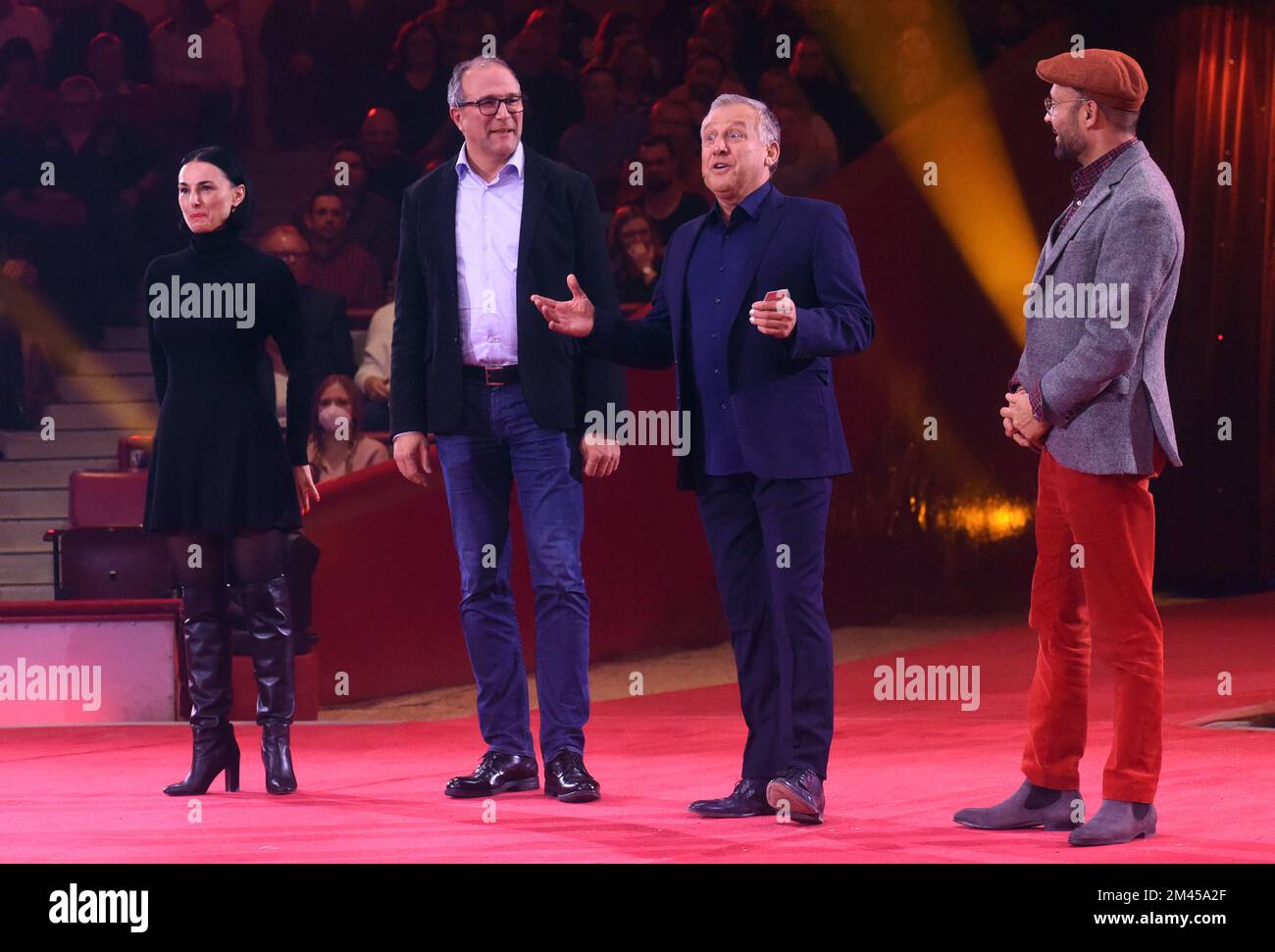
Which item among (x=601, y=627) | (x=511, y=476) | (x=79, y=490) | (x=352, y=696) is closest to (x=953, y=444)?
(x=601, y=627)

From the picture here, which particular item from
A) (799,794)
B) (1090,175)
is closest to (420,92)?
(1090,175)

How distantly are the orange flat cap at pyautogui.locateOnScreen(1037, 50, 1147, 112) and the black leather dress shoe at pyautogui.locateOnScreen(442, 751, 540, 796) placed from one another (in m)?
1.95

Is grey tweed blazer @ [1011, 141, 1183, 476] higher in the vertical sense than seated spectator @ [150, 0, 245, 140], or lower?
lower

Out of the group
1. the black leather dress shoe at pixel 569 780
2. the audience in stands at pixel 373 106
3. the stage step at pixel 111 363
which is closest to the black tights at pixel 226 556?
the black leather dress shoe at pixel 569 780

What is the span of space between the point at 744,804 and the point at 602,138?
207 inches

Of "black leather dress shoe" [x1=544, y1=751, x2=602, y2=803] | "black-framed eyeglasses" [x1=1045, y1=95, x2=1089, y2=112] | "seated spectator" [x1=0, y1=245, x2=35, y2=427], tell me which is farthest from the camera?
"seated spectator" [x1=0, y1=245, x2=35, y2=427]

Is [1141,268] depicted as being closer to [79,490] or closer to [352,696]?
[352,696]

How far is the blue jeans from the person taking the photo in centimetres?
416

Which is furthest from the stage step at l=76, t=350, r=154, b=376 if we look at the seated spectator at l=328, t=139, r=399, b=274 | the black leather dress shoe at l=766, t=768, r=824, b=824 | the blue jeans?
the black leather dress shoe at l=766, t=768, r=824, b=824

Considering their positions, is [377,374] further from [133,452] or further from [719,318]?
[719,318]

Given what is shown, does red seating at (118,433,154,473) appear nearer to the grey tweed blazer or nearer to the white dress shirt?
the white dress shirt

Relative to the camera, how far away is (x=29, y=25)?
9867 millimetres

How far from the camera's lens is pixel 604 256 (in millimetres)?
4312

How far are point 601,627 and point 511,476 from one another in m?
3.17
